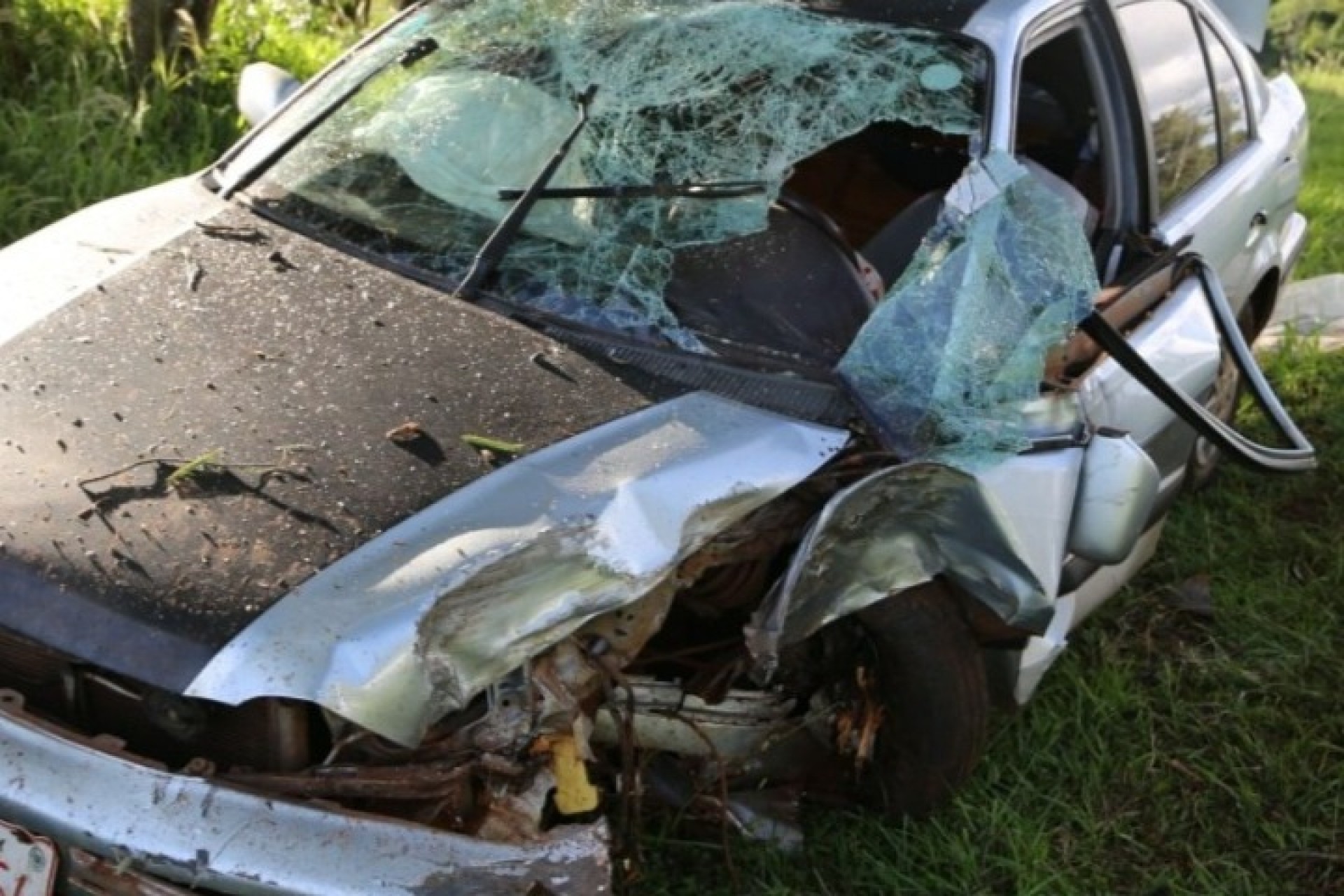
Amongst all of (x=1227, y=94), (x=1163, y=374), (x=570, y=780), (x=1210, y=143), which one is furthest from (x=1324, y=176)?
(x=570, y=780)

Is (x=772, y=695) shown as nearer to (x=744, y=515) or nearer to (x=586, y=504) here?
(x=744, y=515)

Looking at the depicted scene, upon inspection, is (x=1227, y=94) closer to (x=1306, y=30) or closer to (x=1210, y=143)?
(x=1210, y=143)

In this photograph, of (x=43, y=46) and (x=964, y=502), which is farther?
(x=43, y=46)

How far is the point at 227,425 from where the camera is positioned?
7.77ft

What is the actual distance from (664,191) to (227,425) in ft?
3.11

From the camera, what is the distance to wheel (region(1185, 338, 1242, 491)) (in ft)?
A: 12.3

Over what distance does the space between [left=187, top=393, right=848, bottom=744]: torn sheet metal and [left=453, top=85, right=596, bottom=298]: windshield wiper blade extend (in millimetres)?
507

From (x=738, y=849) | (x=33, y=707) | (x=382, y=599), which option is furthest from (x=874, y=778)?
(x=33, y=707)

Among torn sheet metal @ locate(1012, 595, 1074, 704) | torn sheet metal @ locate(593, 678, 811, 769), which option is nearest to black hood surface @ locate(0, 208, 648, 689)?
torn sheet metal @ locate(593, 678, 811, 769)

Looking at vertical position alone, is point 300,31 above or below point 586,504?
below

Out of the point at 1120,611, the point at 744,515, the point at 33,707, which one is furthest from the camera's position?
the point at 1120,611

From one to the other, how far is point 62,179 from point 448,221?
94.0 inches

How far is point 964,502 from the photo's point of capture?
2.49m

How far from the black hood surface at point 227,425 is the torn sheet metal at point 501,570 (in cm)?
5
